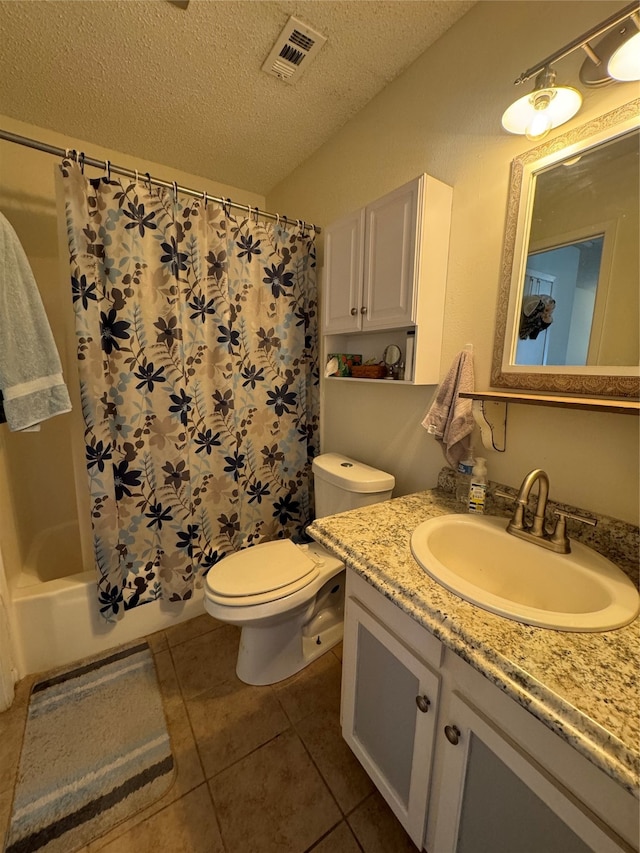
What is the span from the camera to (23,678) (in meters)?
1.37

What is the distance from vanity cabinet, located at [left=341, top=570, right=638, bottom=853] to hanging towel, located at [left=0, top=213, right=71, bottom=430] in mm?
1199

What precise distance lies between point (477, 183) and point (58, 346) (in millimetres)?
1887

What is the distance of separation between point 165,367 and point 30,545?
1249 millimetres

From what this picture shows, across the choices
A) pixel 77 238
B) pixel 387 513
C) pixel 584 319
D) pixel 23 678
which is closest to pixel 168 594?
pixel 23 678

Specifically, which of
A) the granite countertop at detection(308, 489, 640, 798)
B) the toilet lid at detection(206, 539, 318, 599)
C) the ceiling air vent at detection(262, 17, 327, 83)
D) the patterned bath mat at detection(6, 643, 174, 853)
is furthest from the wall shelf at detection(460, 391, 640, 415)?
the patterned bath mat at detection(6, 643, 174, 853)

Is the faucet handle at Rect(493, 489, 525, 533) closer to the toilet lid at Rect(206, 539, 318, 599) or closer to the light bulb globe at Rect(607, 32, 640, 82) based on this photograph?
the toilet lid at Rect(206, 539, 318, 599)

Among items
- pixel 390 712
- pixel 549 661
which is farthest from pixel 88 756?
pixel 549 661

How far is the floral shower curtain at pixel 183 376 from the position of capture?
135 centimetres

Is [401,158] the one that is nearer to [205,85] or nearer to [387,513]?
[205,85]

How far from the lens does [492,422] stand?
1.10m

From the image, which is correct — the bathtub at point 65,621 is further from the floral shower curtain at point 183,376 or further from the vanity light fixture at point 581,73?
the vanity light fixture at point 581,73

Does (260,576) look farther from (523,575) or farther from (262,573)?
(523,575)

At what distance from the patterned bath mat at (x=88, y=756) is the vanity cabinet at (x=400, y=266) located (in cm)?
156

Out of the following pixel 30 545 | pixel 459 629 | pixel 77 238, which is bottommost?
pixel 30 545
